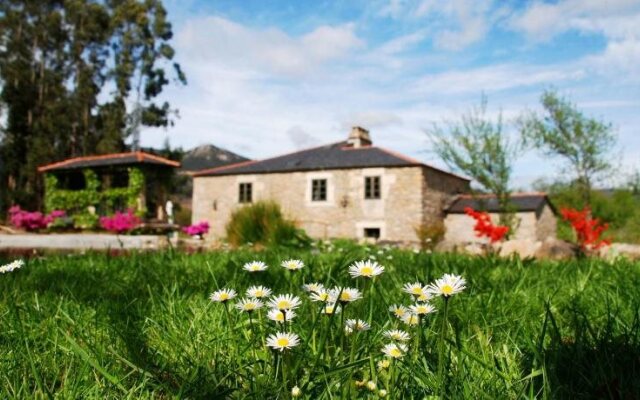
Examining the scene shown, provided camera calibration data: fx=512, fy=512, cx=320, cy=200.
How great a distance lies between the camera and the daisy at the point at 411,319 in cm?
139

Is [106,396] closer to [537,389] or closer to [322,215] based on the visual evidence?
[537,389]

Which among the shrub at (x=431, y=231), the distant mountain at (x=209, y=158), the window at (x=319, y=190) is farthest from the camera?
the distant mountain at (x=209, y=158)

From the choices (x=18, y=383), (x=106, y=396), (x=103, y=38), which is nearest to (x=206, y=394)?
(x=106, y=396)

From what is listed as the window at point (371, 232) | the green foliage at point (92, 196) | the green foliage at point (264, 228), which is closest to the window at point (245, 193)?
the green foliage at point (92, 196)

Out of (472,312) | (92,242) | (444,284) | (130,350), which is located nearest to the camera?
(444,284)

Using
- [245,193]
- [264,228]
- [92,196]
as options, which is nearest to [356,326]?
[264,228]

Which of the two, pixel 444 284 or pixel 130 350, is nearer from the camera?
pixel 444 284

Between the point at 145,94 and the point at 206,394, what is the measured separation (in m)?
34.9

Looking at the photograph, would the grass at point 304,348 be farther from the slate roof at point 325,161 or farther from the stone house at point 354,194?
the slate roof at point 325,161

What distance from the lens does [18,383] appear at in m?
1.36

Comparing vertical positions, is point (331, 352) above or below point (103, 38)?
below

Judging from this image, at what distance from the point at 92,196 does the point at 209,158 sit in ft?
89.2

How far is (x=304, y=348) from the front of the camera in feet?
4.30

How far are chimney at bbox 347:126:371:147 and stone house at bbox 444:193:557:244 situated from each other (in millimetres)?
6012
